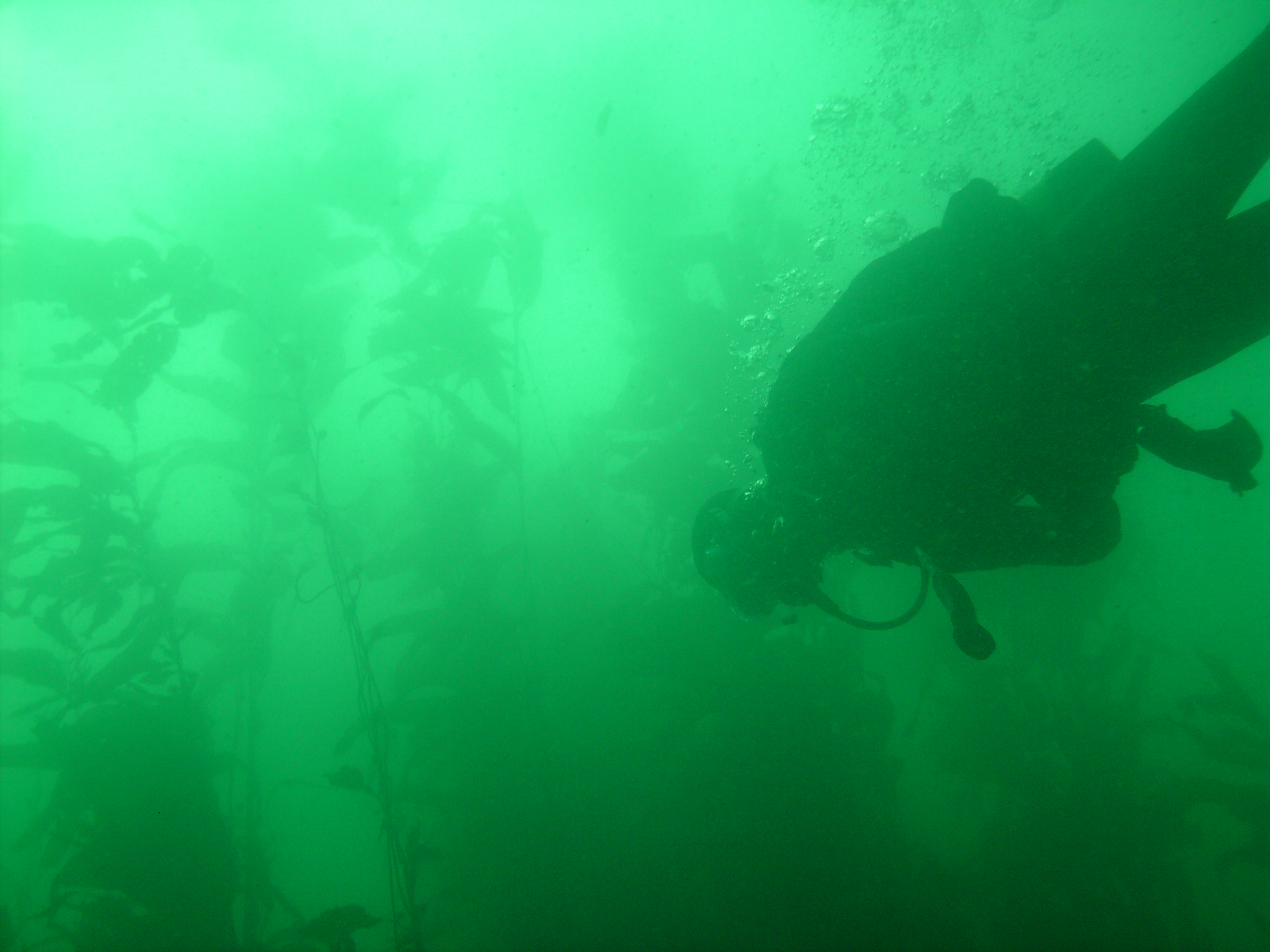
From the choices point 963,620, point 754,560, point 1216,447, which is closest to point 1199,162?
point 1216,447

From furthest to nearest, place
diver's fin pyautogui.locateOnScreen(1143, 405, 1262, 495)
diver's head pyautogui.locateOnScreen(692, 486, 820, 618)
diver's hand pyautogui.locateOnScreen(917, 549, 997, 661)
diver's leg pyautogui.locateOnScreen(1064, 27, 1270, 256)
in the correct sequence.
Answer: diver's head pyautogui.locateOnScreen(692, 486, 820, 618), diver's hand pyautogui.locateOnScreen(917, 549, 997, 661), diver's fin pyautogui.locateOnScreen(1143, 405, 1262, 495), diver's leg pyautogui.locateOnScreen(1064, 27, 1270, 256)

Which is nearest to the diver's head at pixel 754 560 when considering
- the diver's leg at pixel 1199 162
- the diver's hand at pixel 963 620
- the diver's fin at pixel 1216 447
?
the diver's hand at pixel 963 620

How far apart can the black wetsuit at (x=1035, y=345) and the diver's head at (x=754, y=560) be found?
394 millimetres

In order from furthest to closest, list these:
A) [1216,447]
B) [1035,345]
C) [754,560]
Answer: [754,560] → [1216,447] → [1035,345]

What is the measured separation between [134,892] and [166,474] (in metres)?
3.07

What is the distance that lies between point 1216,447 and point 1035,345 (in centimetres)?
101

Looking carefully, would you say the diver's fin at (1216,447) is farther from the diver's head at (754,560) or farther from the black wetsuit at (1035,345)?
the diver's head at (754,560)

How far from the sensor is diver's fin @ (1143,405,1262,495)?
227 cm

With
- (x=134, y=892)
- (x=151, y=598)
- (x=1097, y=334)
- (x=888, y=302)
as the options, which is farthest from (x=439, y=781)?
(x=1097, y=334)

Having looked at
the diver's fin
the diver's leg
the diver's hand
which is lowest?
the diver's hand

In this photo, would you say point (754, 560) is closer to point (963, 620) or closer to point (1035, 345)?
point (963, 620)

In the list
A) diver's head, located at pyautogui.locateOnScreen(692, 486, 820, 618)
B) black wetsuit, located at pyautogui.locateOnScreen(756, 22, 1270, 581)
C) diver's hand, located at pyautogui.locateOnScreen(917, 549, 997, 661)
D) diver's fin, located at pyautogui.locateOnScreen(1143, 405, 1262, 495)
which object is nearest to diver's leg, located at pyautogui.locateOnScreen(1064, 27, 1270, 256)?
black wetsuit, located at pyautogui.locateOnScreen(756, 22, 1270, 581)

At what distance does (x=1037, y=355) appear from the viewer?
215 centimetres

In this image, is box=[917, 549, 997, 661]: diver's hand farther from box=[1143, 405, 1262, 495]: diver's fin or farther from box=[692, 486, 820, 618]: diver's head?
box=[1143, 405, 1262, 495]: diver's fin
